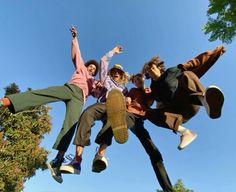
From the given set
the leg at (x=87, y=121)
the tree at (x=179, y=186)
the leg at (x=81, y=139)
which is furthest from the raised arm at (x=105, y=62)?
the tree at (x=179, y=186)

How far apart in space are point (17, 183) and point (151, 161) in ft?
50.5

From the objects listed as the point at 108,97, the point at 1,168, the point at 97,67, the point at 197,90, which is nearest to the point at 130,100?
the point at 108,97

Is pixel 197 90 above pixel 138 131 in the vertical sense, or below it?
above

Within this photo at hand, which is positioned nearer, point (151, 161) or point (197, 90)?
point (197, 90)

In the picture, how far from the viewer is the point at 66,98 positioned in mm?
5117

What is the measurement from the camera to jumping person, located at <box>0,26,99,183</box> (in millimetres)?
4605

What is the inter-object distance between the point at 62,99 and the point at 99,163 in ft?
4.09

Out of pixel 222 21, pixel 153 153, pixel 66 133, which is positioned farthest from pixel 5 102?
pixel 222 21

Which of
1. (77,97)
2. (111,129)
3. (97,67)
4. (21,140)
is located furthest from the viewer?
(21,140)

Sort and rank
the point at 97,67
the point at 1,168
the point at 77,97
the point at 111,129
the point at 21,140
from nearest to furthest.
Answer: the point at 111,129 < the point at 77,97 < the point at 97,67 < the point at 1,168 < the point at 21,140

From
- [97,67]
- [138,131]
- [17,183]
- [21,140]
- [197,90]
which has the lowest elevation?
[138,131]

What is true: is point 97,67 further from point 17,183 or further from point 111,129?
point 17,183

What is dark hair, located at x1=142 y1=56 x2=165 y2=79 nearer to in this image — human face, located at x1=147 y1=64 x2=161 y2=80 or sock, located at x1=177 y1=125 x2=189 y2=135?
human face, located at x1=147 y1=64 x2=161 y2=80

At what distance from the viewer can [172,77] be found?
464 centimetres
